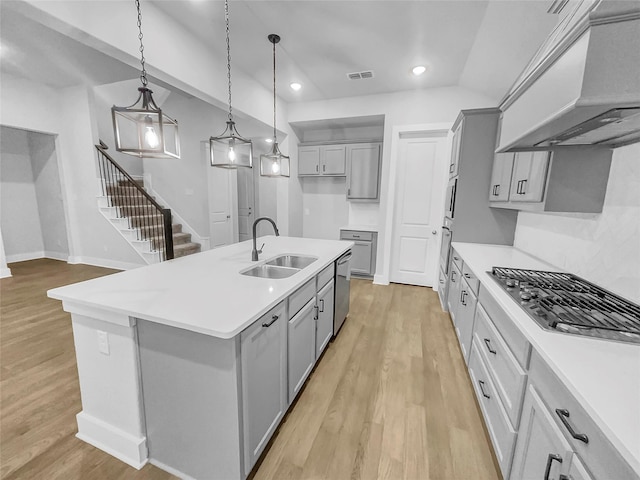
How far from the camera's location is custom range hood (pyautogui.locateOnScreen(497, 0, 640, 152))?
0.86 meters

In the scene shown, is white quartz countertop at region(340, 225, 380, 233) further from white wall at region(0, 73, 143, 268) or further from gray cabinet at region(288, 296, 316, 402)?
white wall at region(0, 73, 143, 268)

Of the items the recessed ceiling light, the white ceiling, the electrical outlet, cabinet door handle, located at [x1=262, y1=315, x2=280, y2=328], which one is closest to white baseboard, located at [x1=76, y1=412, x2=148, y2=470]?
the electrical outlet

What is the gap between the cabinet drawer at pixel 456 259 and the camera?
8.71ft

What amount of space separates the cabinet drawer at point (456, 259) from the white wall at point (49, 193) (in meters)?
7.00

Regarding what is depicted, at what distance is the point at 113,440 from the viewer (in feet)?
4.82

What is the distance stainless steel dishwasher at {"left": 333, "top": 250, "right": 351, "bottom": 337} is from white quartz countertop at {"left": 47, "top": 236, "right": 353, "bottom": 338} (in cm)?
54

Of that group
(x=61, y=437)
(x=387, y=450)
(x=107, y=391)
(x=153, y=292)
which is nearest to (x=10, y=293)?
(x=61, y=437)

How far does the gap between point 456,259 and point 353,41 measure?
8.37ft

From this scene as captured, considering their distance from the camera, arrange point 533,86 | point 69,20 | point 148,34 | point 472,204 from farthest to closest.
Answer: point 472,204
point 148,34
point 69,20
point 533,86

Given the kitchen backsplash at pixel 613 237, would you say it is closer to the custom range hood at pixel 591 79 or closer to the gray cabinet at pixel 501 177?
the custom range hood at pixel 591 79

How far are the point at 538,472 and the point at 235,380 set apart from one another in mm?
1216

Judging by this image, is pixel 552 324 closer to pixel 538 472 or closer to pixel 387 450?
pixel 538 472

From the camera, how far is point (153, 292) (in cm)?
143

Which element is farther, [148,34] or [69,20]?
[148,34]
